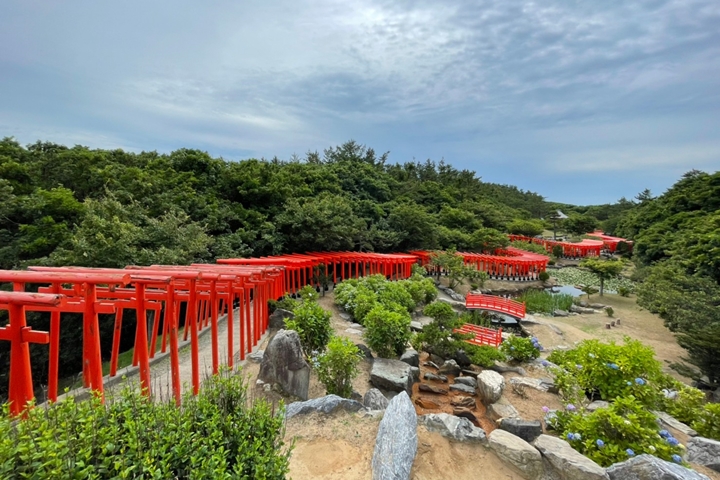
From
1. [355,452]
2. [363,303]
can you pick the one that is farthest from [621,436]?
[363,303]

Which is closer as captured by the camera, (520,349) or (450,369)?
(450,369)

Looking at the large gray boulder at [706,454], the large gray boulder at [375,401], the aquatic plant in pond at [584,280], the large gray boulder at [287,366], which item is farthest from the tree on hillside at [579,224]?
the large gray boulder at [287,366]

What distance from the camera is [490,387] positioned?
7.41 metres

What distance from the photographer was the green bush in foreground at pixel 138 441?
2.14 m

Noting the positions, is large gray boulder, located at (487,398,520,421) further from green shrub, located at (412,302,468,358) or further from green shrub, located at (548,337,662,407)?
green shrub, located at (412,302,468,358)

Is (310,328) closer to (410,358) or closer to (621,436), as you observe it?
(410,358)

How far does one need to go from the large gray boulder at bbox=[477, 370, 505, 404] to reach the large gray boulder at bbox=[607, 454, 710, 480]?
3.34 m

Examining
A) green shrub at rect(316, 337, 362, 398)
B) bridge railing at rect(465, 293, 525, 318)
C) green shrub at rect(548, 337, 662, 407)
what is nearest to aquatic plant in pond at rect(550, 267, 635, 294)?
bridge railing at rect(465, 293, 525, 318)

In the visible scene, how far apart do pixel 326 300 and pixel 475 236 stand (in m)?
16.3

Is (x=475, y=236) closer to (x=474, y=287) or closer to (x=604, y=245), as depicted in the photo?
(x=474, y=287)

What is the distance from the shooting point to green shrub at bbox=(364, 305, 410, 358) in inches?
327

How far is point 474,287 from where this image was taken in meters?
21.5

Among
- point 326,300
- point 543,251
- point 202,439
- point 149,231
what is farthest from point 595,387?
point 543,251

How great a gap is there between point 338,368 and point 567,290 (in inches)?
902
